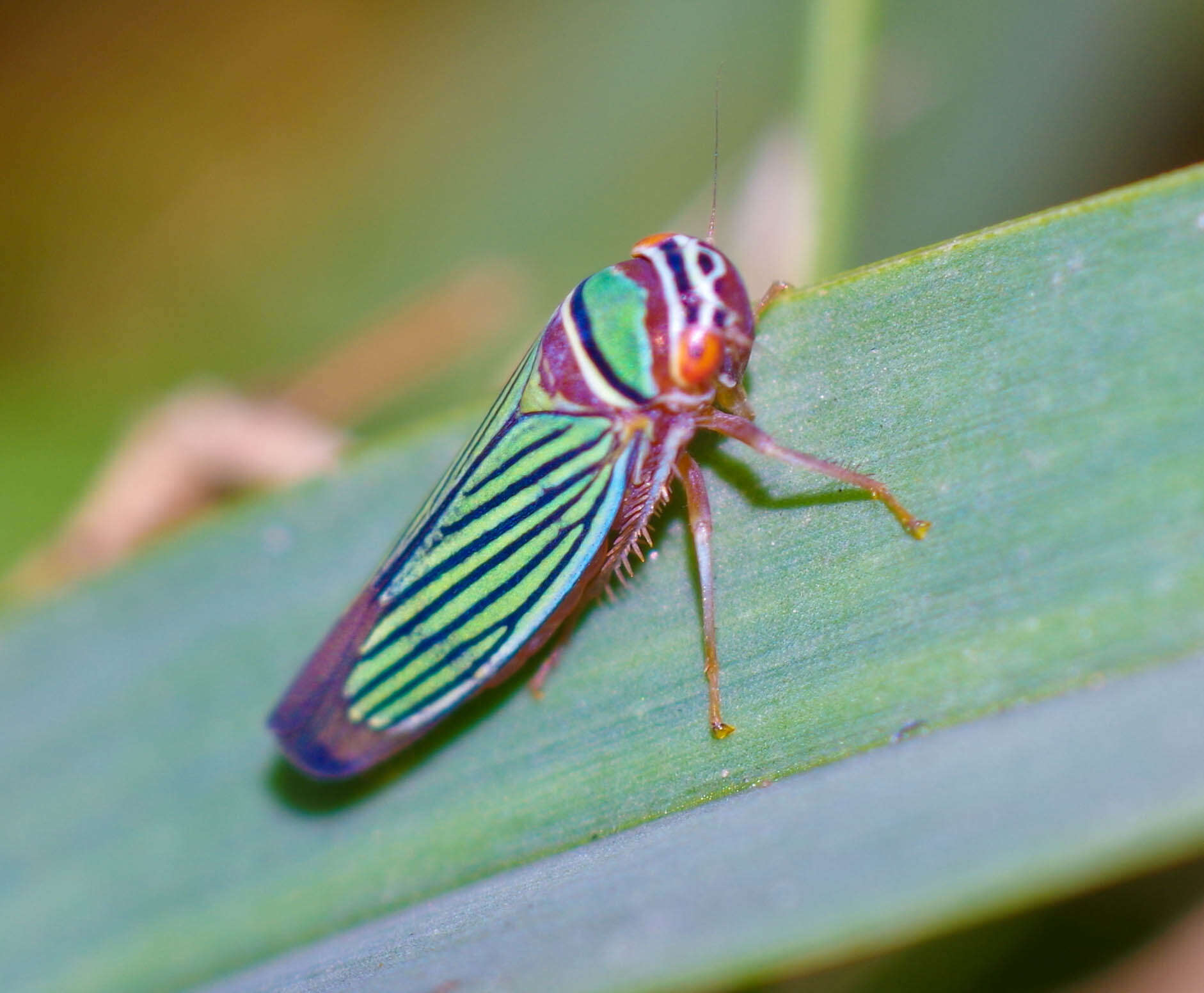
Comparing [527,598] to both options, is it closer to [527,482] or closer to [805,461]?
[527,482]

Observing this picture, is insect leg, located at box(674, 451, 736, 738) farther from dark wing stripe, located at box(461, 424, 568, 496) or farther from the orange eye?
dark wing stripe, located at box(461, 424, 568, 496)

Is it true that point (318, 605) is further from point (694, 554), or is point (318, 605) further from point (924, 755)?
point (924, 755)

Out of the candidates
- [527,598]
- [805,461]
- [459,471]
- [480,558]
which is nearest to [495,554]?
[480,558]

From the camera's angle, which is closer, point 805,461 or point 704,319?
point 805,461

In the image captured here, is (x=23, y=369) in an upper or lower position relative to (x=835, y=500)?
upper

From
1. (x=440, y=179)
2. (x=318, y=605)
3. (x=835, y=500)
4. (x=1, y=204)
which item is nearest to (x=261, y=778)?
(x=318, y=605)

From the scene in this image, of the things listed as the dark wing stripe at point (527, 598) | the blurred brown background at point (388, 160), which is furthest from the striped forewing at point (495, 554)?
the blurred brown background at point (388, 160)
